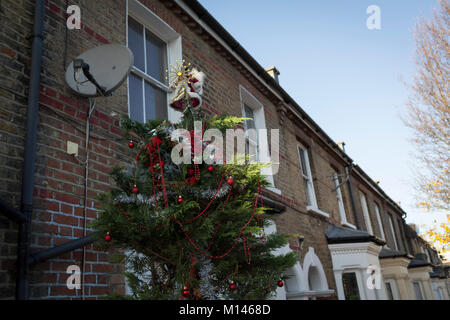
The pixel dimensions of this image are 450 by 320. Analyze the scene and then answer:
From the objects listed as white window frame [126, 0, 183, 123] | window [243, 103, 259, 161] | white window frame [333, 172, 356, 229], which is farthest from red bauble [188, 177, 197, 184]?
white window frame [333, 172, 356, 229]

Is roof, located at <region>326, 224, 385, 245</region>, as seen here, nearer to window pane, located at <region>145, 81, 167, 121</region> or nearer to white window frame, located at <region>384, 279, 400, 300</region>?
white window frame, located at <region>384, 279, 400, 300</region>

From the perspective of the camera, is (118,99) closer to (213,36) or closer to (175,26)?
(175,26)

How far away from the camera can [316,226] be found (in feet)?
31.1

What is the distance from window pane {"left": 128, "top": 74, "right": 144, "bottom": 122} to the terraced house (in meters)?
0.02

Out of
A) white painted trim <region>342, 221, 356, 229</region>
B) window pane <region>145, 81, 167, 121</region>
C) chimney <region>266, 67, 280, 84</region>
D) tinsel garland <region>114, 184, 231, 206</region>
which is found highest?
chimney <region>266, 67, 280, 84</region>

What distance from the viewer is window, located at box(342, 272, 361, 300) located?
930 centimetres

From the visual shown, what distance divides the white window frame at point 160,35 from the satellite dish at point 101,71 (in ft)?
3.83

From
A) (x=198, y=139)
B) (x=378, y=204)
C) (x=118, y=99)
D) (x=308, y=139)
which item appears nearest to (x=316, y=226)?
(x=308, y=139)

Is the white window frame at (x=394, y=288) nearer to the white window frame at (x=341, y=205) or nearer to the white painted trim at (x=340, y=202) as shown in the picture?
the white window frame at (x=341, y=205)

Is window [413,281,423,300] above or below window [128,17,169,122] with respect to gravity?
below

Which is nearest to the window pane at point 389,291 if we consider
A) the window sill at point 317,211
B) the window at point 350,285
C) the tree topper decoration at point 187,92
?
the window at point 350,285

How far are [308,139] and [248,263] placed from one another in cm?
860

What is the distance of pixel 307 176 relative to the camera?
34.5ft

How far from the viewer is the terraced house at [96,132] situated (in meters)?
3.10
